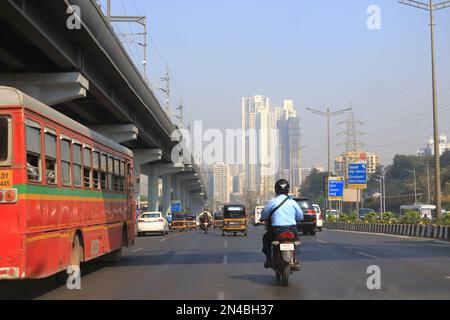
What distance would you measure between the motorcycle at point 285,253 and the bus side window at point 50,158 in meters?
4.11

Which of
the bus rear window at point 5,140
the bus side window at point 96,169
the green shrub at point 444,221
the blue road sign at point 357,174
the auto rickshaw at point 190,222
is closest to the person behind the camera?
the bus rear window at point 5,140

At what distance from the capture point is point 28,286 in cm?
1273

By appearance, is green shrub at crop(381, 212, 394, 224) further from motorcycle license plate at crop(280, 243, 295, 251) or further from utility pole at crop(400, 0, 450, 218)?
motorcycle license plate at crop(280, 243, 295, 251)

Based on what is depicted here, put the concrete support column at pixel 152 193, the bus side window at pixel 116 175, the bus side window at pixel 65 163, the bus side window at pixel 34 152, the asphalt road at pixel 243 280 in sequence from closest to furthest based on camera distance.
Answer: the bus side window at pixel 34 152
the asphalt road at pixel 243 280
the bus side window at pixel 65 163
the bus side window at pixel 116 175
the concrete support column at pixel 152 193

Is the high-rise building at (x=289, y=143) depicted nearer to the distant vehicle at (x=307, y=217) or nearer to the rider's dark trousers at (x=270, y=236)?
the distant vehicle at (x=307, y=217)

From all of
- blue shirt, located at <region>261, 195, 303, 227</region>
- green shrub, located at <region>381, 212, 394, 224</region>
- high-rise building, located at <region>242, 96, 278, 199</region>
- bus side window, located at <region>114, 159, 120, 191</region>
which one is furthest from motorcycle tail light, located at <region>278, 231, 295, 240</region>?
high-rise building, located at <region>242, 96, 278, 199</region>

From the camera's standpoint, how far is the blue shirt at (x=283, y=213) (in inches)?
468

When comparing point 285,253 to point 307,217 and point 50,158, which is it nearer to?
point 50,158

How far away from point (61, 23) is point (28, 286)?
378 inches

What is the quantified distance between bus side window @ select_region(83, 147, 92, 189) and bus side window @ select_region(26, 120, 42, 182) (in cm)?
302

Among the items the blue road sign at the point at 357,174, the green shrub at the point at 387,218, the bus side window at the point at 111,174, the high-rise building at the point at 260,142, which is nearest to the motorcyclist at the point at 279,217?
the bus side window at the point at 111,174

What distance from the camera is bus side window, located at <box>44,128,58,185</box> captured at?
1079 cm

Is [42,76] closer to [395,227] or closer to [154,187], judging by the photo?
[395,227]
